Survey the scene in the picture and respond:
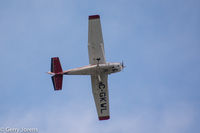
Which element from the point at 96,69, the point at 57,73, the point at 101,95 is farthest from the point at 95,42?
the point at 101,95

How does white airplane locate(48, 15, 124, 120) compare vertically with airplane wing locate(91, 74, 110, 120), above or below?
above

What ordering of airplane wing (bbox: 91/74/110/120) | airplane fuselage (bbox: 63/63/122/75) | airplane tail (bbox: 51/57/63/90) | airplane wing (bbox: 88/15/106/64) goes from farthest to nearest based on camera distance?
1. airplane wing (bbox: 91/74/110/120)
2. airplane fuselage (bbox: 63/63/122/75)
3. airplane tail (bbox: 51/57/63/90)
4. airplane wing (bbox: 88/15/106/64)

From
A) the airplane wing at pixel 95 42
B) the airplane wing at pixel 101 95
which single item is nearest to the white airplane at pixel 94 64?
the airplane wing at pixel 95 42

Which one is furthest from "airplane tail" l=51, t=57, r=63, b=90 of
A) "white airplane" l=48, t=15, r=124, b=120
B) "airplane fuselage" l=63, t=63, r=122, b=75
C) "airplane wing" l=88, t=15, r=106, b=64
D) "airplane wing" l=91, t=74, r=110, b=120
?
"airplane wing" l=91, t=74, r=110, b=120

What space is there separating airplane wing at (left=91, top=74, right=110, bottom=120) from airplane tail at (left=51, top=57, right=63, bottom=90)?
3103 mm

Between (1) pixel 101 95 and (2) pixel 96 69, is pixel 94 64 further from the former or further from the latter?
(1) pixel 101 95

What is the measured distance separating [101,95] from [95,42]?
18.1 ft

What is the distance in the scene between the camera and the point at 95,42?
1284 inches

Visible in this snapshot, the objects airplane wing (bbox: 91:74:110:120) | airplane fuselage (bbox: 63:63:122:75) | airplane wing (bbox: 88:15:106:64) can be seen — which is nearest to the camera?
airplane wing (bbox: 88:15:106:64)

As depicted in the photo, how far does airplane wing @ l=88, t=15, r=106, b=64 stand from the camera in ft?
106

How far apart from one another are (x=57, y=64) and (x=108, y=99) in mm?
6404

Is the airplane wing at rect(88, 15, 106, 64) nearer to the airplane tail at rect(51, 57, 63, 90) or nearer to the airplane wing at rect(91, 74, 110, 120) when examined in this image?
the airplane wing at rect(91, 74, 110, 120)

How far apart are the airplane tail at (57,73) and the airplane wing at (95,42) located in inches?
114

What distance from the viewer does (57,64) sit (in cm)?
3253
